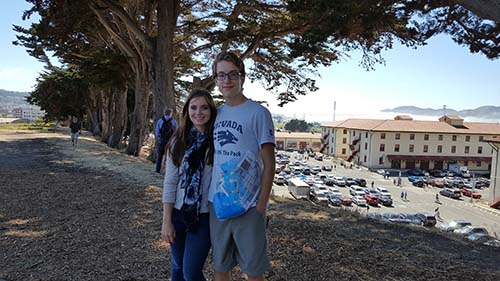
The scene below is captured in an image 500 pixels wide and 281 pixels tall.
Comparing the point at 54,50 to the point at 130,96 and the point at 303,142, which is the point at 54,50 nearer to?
the point at 130,96

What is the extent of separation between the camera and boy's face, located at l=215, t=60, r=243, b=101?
2.31 meters

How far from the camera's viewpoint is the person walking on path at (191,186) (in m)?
2.32

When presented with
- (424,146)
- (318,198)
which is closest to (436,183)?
(424,146)

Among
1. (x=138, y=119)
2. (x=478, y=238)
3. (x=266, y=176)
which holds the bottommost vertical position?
(x=478, y=238)

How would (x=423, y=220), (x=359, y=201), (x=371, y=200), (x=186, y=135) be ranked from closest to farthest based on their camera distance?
(x=186, y=135) → (x=423, y=220) → (x=359, y=201) → (x=371, y=200)

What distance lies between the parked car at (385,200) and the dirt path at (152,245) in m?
26.1

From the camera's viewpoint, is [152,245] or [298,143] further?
[298,143]

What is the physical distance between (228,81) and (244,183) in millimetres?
643

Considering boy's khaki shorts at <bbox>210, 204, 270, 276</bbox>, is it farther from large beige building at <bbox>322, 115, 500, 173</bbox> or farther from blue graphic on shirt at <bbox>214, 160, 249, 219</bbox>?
large beige building at <bbox>322, 115, 500, 173</bbox>

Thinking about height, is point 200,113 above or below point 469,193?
above

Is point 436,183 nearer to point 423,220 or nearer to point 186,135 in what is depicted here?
point 423,220

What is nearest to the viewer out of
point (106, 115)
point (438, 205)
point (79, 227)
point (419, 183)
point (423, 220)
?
point (79, 227)

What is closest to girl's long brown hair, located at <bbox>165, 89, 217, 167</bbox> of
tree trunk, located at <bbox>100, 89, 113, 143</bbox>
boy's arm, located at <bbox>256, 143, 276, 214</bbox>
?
boy's arm, located at <bbox>256, 143, 276, 214</bbox>

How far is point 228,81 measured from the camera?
2311 mm
